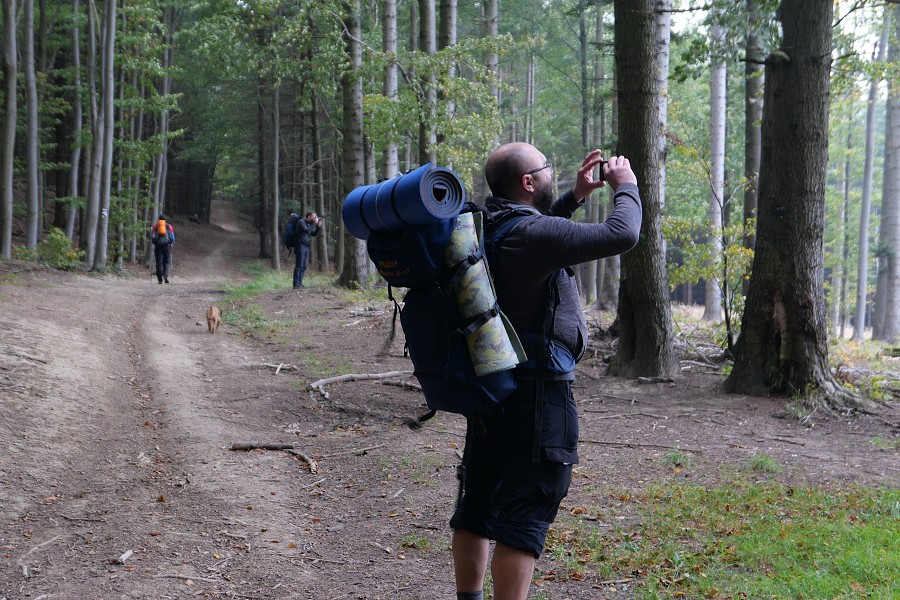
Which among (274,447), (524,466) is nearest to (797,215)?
(274,447)

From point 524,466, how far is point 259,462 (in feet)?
13.5

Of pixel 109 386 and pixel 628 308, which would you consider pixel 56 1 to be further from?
pixel 628 308

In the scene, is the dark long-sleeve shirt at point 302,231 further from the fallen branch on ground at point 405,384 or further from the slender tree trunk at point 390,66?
the fallen branch on ground at point 405,384

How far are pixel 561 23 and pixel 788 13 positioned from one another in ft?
91.2

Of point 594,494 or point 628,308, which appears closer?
point 594,494

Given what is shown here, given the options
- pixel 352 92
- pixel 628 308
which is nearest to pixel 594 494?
pixel 628 308

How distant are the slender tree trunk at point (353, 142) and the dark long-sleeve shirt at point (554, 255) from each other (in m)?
15.3

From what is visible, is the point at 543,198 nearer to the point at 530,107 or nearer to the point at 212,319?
the point at 212,319

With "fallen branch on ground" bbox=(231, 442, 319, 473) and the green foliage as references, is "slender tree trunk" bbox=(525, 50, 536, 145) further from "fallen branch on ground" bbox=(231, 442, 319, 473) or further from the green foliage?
"fallen branch on ground" bbox=(231, 442, 319, 473)

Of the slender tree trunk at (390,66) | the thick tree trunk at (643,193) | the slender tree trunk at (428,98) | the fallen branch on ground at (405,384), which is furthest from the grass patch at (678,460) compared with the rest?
the slender tree trunk at (428,98)

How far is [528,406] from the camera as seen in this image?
9.82 ft

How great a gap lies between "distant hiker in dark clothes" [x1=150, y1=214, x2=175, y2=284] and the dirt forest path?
36.6 feet

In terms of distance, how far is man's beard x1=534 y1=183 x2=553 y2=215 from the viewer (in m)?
3.23

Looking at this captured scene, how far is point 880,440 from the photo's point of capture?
6.94m
